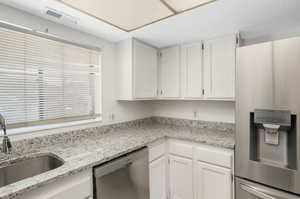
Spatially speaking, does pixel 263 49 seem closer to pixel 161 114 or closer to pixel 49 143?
pixel 161 114

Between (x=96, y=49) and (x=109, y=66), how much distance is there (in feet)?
0.92

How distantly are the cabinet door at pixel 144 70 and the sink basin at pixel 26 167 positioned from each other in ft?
3.90

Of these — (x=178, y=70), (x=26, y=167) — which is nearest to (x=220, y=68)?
(x=178, y=70)

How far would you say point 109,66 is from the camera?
2.18 meters

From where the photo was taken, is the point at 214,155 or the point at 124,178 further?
the point at 214,155

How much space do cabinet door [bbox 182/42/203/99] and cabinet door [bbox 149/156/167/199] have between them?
100 centimetres

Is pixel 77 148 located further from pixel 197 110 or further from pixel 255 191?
pixel 197 110

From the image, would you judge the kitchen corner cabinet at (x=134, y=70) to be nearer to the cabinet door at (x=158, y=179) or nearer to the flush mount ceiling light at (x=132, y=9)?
the flush mount ceiling light at (x=132, y=9)

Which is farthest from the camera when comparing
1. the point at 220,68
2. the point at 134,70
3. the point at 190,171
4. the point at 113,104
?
the point at 113,104

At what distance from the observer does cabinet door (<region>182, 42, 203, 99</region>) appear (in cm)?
214

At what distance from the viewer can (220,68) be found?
198 centimetres

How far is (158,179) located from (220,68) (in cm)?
161

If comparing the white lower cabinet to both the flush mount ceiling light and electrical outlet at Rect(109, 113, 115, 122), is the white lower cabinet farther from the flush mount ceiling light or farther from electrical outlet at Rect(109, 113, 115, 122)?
the flush mount ceiling light

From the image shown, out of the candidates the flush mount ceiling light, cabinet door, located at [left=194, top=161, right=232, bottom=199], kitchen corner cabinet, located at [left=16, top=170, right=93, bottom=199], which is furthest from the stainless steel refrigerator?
kitchen corner cabinet, located at [left=16, top=170, right=93, bottom=199]
